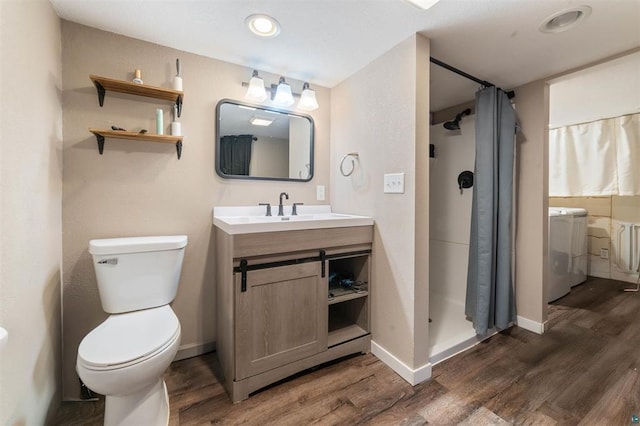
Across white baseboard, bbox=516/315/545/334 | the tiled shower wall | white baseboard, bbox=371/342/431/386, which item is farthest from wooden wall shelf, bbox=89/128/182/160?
the tiled shower wall

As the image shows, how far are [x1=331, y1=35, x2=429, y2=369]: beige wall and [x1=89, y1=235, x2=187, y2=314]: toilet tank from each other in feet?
4.28

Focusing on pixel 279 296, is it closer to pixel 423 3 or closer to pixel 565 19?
pixel 423 3

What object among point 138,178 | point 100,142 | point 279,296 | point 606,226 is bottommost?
point 279,296

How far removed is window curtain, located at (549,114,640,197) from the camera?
3.10 meters

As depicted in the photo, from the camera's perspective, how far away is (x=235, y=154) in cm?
199

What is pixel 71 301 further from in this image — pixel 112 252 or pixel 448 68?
pixel 448 68

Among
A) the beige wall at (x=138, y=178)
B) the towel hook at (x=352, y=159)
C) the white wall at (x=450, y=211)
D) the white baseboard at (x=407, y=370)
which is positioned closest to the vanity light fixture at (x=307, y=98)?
the beige wall at (x=138, y=178)

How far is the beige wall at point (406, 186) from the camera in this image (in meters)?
1.59

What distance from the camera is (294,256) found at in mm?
1594

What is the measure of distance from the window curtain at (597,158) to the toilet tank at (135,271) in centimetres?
473

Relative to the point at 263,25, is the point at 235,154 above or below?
below

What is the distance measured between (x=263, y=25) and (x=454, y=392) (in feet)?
7.76

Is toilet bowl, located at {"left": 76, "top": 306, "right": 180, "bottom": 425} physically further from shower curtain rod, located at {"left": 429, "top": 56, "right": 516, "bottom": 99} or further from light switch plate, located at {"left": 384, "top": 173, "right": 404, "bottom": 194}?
shower curtain rod, located at {"left": 429, "top": 56, "right": 516, "bottom": 99}

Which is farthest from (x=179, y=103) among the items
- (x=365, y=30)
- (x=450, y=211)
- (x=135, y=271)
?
(x=450, y=211)
